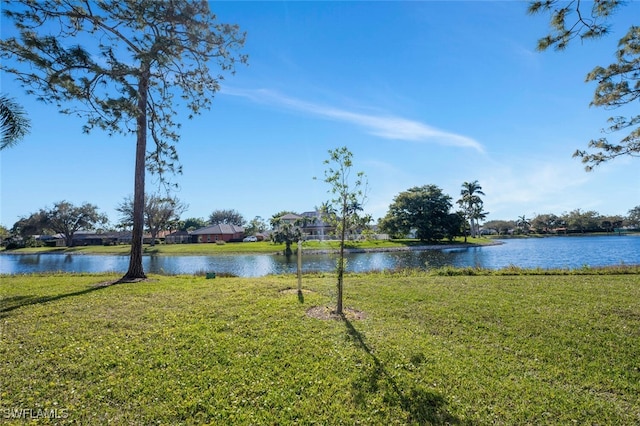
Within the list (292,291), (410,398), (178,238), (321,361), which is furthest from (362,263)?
(178,238)

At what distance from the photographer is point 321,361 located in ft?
14.9

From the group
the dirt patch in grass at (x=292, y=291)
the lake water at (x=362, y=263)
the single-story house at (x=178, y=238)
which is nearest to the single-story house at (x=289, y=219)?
the lake water at (x=362, y=263)

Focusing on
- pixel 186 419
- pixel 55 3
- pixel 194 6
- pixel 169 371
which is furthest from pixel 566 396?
pixel 194 6

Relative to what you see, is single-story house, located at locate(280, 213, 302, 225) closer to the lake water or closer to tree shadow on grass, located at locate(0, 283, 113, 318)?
the lake water

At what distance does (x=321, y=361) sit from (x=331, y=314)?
2117mm

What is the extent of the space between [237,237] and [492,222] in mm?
77091

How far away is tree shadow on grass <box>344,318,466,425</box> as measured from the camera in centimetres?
338

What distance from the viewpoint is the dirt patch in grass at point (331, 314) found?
6440 mm

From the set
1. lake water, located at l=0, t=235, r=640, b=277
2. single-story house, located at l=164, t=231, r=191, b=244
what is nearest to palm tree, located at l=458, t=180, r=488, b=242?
lake water, located at l=0, t=235, r=640, b=277

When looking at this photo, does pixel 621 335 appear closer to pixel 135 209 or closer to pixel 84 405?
pixel 84 405

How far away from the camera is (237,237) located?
7088 cm

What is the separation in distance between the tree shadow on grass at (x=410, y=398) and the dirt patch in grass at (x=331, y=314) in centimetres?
202

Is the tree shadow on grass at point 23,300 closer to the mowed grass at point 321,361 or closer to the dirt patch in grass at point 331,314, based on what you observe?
the mowed grass at point 321,361

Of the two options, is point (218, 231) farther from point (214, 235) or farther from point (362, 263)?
point (362, 263)
